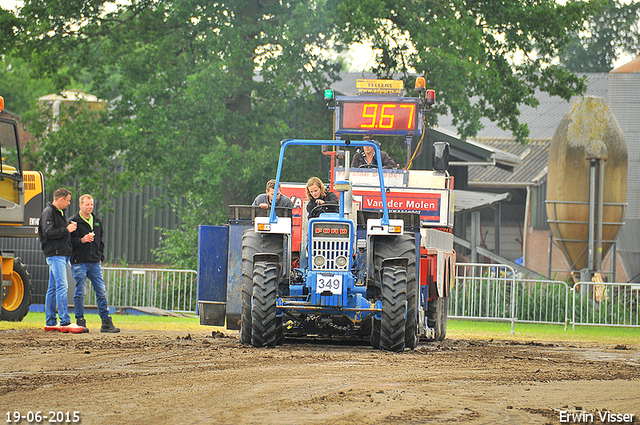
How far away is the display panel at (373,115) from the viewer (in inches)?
583

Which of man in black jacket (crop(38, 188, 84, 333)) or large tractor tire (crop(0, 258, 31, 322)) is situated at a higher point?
man in black jacket (crop(38, 188, 84, 333))

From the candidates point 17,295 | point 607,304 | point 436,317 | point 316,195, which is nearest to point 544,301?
point 607,304

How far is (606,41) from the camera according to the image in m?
53.9

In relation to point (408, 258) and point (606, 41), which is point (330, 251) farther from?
point (606, 41)

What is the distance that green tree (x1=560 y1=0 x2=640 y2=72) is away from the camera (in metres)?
53.3

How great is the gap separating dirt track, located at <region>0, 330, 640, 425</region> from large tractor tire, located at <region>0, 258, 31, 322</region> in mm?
3321

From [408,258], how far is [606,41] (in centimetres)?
4712

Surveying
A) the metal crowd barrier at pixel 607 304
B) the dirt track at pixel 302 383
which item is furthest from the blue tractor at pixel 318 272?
the metal crowd barrier at pixel 607 304

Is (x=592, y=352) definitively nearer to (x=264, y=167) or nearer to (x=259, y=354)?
(x=259, y=354)

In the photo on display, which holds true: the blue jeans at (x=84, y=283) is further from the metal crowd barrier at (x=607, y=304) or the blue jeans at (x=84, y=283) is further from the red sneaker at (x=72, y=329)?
the metal crowd barrier at (x=607, y=304)

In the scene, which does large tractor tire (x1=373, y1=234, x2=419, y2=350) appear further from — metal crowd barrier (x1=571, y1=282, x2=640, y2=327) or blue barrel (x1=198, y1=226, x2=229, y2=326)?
metal crowd barrier (x1=571, y1=282, x2=640, y2=327)

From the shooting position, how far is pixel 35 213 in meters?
14.9

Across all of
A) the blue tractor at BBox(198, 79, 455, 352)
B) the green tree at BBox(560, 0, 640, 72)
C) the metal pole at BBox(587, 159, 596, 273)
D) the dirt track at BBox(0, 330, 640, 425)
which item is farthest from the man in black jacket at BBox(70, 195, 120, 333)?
the green tree at BBox(560, 0, 640, 72)

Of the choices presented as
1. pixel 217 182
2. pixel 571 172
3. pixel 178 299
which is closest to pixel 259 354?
pixel 178 299
